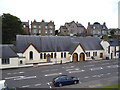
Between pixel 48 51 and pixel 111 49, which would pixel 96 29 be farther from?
pixel 48 51

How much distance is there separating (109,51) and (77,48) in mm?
13236

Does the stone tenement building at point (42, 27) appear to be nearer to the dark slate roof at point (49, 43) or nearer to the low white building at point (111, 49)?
the dark slate roof at point (49, 43)

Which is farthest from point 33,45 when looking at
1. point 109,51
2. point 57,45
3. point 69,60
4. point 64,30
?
point 64,30

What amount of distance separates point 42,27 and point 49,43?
147 ft

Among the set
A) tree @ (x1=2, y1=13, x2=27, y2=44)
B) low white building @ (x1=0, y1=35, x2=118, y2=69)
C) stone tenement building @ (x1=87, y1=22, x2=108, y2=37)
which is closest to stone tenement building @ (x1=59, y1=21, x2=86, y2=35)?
stone tenement building @ (x1=87, y1=22, x2=108, y2=37)

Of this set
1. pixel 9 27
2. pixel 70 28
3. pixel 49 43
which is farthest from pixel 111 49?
pixel 70 28

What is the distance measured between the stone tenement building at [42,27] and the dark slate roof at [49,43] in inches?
1641

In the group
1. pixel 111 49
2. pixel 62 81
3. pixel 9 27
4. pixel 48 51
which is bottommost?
pixel 62 81

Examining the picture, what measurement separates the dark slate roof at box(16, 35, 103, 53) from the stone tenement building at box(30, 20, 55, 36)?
4168 centimetres

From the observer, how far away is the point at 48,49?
3794cm

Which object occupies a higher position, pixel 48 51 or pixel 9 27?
pixel 9 27

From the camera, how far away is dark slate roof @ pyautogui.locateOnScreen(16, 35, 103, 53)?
36406 millimetres

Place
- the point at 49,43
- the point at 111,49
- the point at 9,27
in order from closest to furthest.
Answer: the point at 49,43
the point at 111,49
the point at 9,27

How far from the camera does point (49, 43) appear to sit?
131 feet
